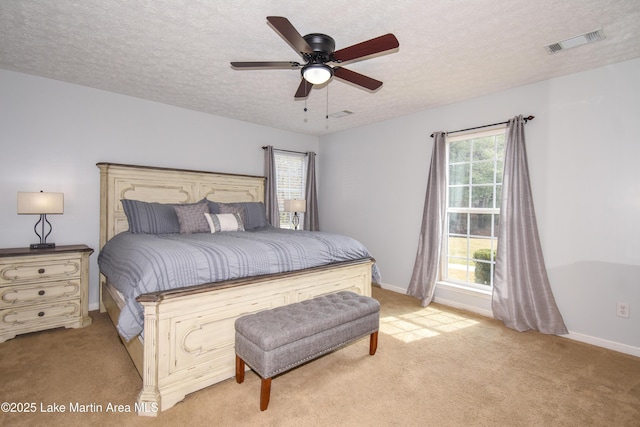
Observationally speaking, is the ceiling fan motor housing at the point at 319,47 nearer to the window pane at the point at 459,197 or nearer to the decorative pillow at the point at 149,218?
the decorative pillow at the point at 149,218

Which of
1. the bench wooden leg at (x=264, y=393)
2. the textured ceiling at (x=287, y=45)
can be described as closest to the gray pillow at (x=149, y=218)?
the textured ceiling at (x=287, y=45)

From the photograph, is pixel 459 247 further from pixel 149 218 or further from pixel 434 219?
pixel 149 218

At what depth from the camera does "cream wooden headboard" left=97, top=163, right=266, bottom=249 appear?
347 centimetres

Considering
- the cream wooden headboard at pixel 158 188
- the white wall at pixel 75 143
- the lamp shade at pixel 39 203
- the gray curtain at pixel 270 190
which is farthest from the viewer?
the gray curtain at pixel 270 190

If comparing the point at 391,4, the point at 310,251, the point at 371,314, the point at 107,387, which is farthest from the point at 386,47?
the point at 107,387

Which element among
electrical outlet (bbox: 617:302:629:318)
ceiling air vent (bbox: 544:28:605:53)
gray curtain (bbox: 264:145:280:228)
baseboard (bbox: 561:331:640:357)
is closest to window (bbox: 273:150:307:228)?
gray curtain (bbox: 264:145:280:228)

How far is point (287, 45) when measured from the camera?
2500 mm

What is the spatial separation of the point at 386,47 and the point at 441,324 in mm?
2747

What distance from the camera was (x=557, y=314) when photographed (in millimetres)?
2938

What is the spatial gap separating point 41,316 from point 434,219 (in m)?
4.32

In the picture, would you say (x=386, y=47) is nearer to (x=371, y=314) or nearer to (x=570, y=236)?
(x=371, y=314)

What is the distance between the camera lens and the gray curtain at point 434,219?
386cm

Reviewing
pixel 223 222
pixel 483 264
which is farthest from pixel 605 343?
pixel 223 222

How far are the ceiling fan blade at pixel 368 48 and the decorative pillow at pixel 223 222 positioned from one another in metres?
2.22
